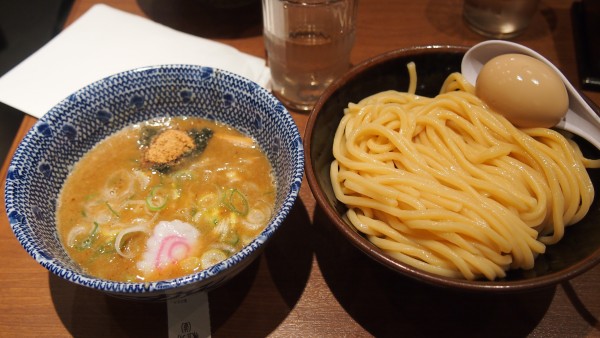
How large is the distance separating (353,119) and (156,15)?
1176mm

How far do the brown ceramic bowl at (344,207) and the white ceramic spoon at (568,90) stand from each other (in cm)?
3

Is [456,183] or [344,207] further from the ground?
[456,183]

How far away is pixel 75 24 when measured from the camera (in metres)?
1.88

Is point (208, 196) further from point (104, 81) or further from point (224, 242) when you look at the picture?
point (104, 81)

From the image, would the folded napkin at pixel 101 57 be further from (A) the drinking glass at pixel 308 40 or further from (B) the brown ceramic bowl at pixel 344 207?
(B) the brown ceramic bowl at pixel 344 207

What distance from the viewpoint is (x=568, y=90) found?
1.18 meters

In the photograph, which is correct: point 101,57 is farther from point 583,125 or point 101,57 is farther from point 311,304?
point 583,125

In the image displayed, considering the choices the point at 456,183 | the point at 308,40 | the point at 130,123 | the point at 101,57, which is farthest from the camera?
the point at 101,57

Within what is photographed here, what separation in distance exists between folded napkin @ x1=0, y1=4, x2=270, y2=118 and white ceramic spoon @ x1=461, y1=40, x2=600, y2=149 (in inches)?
27.7

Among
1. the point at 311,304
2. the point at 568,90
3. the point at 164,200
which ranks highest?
the point at 568,90

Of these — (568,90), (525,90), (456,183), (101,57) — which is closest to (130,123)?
(101,57)

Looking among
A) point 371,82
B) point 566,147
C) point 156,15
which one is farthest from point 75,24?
point 566,147

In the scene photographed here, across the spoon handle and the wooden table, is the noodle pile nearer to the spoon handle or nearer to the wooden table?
the spoon handle

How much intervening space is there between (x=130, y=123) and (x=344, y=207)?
0.67m
